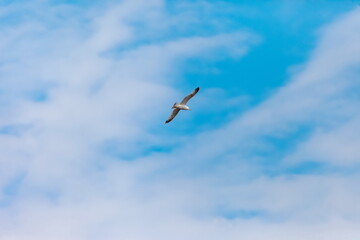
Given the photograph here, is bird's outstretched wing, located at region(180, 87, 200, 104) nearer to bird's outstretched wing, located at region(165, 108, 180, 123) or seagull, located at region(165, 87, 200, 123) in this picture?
seagull, located at region(165, 87, 200, 123)

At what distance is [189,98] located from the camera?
602ft

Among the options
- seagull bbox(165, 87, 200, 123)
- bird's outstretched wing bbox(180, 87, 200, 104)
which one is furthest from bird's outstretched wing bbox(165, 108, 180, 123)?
bird's outstretched wing bbox(180, 87, 200, 104)

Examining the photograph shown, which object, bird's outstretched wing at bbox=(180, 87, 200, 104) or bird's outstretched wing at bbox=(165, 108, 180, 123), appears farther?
bird's outstretched wing at bbox=(165, 108, 180, 123)

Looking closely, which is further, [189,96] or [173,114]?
[173,114]

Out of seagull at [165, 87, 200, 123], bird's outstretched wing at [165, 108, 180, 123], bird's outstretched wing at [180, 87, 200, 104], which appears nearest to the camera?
bird's outstretched wing at [180, 87, 200, 104]

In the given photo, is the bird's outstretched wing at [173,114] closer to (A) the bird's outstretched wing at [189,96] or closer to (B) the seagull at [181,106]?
(B) the seagull at [181,106]

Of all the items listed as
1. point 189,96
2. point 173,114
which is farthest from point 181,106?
point 189,96

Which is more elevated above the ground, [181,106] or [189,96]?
[189,96]

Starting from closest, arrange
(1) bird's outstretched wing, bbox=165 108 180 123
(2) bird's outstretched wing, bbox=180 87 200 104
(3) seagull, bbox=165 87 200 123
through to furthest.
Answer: (2) bird's outstretched wing, bbox=180 87 200 104, (3) seagull, bbox=165 87 200 123, (1) bird's outstretched wing, bbox=165 108 180 123

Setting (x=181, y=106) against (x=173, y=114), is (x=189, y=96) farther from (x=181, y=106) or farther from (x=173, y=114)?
(x=173, y=114)

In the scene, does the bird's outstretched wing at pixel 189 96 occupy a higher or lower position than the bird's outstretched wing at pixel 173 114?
higher

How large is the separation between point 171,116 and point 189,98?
921 centimetres

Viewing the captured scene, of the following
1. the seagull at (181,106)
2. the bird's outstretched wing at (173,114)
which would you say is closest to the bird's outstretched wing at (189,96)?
the seagull at (181,106)

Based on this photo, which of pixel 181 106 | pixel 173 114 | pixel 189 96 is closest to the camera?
pixel 189 96
